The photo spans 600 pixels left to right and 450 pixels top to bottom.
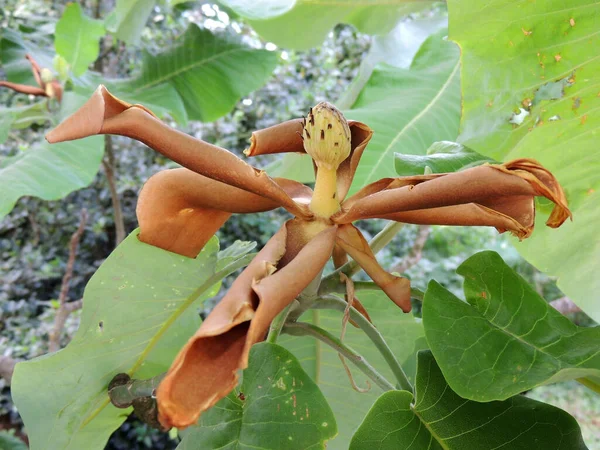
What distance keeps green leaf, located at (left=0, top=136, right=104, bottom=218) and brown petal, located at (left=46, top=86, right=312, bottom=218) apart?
71 cm

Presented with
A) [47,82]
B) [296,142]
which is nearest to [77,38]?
[47,82]

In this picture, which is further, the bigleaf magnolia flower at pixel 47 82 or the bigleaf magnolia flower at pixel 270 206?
the bigleaf magnolia flower at pixel 47 82

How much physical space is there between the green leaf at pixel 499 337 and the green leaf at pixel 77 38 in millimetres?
1484

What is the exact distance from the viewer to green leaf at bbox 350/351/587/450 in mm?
526

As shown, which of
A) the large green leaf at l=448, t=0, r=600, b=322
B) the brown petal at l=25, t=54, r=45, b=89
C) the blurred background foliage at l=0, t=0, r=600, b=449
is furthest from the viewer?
the blurred background foliage at l=0, t=0, r=600, b=449

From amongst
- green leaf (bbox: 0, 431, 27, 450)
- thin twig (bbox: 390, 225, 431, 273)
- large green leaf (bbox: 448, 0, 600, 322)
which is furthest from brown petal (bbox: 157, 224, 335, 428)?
thin twig (bbox: 390, 225, 431, 273)

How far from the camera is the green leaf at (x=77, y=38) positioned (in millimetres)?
1710

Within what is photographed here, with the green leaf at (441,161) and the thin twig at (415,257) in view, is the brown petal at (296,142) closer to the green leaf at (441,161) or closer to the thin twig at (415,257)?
the green leaf at (441,161)

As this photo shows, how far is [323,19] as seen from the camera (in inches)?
50.7

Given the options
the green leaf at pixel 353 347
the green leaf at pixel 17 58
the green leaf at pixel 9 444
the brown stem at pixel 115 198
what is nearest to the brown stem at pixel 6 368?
the green leaf at pixel 9 444

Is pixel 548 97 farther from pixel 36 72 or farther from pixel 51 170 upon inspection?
pixel 36 72

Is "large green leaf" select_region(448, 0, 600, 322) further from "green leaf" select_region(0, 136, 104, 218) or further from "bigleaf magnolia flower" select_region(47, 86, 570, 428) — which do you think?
"green leaf" select_region(0, 136, 104, 218)

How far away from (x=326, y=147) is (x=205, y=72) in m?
1.33

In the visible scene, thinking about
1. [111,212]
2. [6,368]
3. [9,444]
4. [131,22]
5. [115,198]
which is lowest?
[111,212]
